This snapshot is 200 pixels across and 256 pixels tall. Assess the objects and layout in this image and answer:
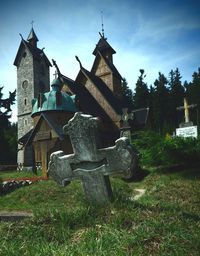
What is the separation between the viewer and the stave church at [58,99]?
2031 cm

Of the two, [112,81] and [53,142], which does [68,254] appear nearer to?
[53,142]

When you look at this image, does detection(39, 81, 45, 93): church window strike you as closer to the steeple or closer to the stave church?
the stave church

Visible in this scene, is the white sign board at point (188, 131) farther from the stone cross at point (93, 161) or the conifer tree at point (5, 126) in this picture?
the conifer tree at point (5, 126)

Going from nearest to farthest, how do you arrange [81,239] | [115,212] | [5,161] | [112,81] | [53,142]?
[81,239] → [115,212] → [53,142] → [112,81] → [5,161]

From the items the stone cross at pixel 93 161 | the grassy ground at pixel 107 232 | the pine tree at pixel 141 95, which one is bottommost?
the grassy ground at pixel 107 232

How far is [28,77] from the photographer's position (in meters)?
39.6

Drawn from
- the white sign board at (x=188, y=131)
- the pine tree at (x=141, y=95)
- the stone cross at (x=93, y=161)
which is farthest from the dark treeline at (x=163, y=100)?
the stone cross at (x=93, y=161)

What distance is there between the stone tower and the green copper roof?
12.2 m

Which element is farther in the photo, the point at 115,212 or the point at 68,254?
the point at 115,212

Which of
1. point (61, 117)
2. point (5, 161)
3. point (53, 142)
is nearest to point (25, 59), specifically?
point (5, 161)

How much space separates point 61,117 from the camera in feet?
80.3

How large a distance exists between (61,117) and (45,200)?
52.0ft

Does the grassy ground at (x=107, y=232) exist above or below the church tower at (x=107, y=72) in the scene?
below

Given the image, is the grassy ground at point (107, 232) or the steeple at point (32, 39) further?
the steeple at point (32, 39)
